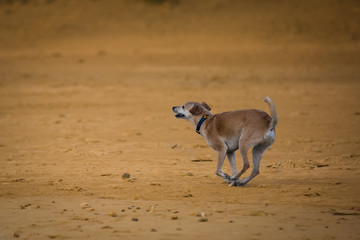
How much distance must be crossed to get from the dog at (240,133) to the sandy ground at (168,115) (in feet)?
0.95

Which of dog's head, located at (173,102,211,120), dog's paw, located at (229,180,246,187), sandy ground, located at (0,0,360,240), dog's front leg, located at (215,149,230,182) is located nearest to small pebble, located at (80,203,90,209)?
sandy ground, located at (0,0,360,240)

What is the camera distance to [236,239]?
6320 mm

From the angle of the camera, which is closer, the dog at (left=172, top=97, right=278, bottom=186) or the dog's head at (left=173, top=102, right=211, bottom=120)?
the dog at (left=172, top=97, right=278, bottom=186)

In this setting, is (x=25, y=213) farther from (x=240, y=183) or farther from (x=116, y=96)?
(x=116, y=96)

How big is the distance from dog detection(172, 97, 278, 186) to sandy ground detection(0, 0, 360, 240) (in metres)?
0.29

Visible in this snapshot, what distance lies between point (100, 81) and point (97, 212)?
15726mm

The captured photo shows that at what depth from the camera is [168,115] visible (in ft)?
52.4

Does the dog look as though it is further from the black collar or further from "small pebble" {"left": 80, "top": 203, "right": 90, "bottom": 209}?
"small pebble" {"left": 80, "top": 203, "right": 90, "bottom": 209}

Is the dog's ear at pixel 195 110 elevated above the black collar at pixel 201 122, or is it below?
above

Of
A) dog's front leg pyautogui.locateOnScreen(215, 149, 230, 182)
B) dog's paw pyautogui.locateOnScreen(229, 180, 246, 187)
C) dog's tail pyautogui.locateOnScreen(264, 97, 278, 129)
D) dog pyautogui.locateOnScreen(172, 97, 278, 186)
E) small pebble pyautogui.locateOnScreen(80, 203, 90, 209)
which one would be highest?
dog's tail pyautogui.locateOnScreen(264, 97, 278, 129)

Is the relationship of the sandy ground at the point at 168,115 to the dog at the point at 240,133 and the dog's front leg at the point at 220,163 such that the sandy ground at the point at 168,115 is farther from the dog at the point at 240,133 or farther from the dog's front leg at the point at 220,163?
the dog at the point at 240,133

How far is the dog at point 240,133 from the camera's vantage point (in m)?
8.34

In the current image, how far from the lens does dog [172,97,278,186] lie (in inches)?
328

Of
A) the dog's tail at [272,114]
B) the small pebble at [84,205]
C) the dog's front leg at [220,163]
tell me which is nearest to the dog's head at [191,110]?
the dog's front leg at [220,163]
